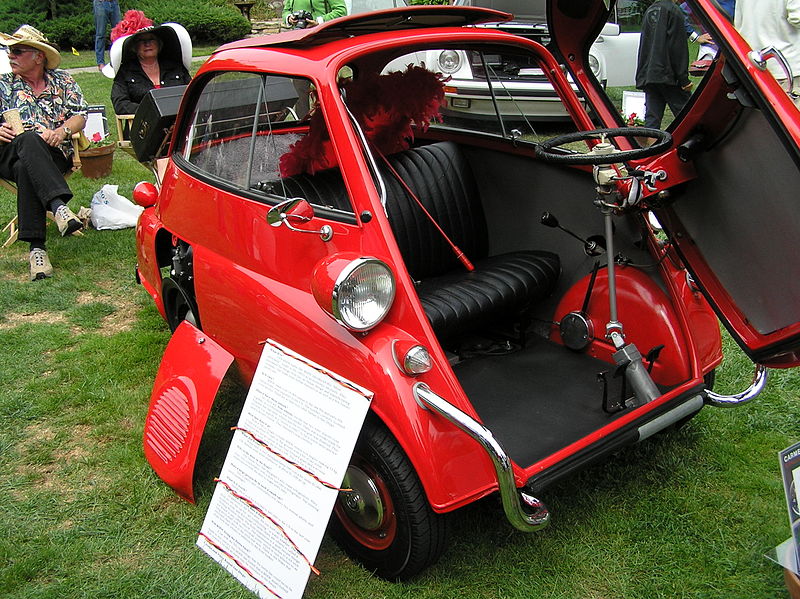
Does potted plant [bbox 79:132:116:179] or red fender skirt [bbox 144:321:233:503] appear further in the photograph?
potted plant [bbox 79:132:116:179]

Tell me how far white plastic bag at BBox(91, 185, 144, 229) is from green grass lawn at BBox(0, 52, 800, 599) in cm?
233

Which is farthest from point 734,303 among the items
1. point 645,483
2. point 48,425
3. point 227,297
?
point 48,425

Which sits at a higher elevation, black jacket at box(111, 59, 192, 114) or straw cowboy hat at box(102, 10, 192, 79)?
straw cowboy hat at box(102, 10, 192, 79)

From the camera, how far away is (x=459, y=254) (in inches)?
127

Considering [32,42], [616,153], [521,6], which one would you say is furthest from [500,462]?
[521,6]

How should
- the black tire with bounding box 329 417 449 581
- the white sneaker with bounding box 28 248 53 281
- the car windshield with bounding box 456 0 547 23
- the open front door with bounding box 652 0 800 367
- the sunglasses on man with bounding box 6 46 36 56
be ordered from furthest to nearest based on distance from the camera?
the car windshield with bounding box 456 0 547 23 → the sunglasses on man with bounding box 6 46 36 56 → the white sneaker with bounding box 28 248 53 281 → the black tire with bounding box 329 417 449 581 → the open front door with bounding box 652 0 800 367

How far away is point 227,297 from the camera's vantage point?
2926 mm

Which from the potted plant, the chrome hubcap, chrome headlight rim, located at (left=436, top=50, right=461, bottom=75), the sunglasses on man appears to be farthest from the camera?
the potted plant

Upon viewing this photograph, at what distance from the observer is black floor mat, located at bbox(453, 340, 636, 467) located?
262 centimetres

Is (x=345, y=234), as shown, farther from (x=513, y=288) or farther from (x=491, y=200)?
(x=491, y=200)

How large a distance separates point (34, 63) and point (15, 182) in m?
0.88

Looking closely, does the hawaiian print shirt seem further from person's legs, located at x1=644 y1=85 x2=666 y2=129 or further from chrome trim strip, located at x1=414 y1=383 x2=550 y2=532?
chrome trim strip, located at x1=414 y1=383 x2=550 y2=532

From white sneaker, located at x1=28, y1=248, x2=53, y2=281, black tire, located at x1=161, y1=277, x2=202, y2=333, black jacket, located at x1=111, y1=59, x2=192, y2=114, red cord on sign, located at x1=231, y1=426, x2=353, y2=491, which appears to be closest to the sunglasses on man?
black jacket, located at x1=111, y1=59, x2=192, y2=114

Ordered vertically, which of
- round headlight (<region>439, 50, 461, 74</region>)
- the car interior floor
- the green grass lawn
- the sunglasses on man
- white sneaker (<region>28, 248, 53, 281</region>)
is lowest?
white sneaker (<region>28, 248, 53, 281</region>)
